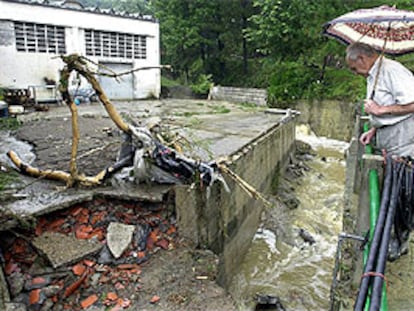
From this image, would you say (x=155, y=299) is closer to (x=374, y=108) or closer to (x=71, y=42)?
(x=374, y=108)

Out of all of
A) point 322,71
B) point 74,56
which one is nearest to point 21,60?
point 74,56

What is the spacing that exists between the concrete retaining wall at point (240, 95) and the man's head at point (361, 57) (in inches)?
617

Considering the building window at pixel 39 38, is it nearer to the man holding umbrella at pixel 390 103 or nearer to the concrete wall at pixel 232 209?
the concrete wall at pixel 232 209

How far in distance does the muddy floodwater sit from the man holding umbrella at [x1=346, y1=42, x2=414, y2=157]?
3.51 meters

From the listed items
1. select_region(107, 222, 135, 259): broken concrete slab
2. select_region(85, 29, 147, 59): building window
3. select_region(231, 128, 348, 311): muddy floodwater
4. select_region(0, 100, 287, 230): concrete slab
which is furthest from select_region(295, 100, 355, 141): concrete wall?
select_region(107, 222, 135, 259): broken concrete slab

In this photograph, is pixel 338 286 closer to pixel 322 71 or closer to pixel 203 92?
pixel 322 71

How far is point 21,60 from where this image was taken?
631 inches

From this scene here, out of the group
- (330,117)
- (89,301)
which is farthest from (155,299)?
(330,117)

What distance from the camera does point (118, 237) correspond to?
3.98 meters

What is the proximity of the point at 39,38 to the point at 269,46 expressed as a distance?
12.3 meters

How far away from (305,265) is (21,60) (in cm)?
1589

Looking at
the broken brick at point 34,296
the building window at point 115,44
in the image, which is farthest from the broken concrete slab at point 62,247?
the building window at point 115,44

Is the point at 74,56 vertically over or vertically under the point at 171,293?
over

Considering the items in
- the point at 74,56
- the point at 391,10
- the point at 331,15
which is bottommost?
the point at 74,56
